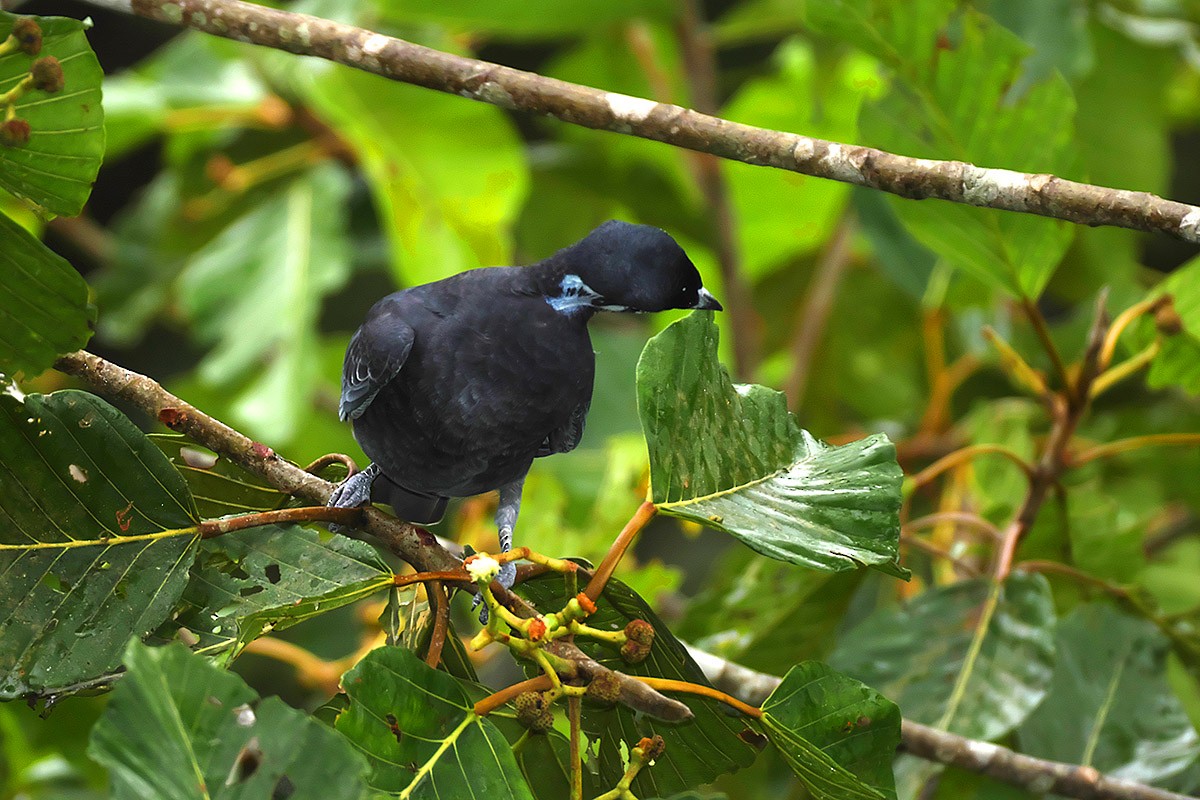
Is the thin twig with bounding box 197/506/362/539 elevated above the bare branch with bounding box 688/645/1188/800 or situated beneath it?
elevated above

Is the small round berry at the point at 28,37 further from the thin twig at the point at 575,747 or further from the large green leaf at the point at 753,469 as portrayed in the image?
the thin twig at the point at 575,747

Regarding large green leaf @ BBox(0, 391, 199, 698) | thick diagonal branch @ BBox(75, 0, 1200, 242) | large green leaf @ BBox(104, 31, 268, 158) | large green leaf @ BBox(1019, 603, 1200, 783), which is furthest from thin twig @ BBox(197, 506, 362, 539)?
large green leaf @ BBox(104, 31, 268, 158)

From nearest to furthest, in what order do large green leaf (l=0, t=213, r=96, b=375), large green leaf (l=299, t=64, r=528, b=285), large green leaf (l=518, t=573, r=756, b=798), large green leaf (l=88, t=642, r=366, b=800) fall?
large green leaf (l=88, t=642, r=366, b=800), large green leaf (l=0, t=213, r=96, b=375), large green leaf (l=518, t=573, r=756, b=798), large green leaf (l=299, t=64, r=528, b=285)

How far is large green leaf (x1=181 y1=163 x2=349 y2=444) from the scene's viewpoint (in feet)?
9.23

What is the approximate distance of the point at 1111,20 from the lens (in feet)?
9.93

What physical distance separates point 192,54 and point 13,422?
2.40 meters

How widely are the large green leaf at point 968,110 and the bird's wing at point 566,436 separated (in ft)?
1.93

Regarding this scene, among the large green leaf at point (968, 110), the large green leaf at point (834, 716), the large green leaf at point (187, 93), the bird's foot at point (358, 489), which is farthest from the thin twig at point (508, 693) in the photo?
the large green leaf at point (187, 93)

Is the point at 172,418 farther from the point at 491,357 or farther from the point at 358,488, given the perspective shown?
the point at 358,488

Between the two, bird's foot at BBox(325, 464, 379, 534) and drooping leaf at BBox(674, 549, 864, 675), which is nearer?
bird's foot at BBox(325, 464, 379, 534)

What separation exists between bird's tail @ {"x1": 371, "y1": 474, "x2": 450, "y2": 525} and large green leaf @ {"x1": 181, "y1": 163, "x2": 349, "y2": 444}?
83 cm

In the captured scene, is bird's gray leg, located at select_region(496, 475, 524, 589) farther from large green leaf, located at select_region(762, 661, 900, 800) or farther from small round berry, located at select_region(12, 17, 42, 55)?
small round berry, located at select_region(12, 17, 42, 55)

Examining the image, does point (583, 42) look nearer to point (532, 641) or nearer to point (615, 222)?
point (615, 222)

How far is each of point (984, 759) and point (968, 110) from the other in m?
0.93
